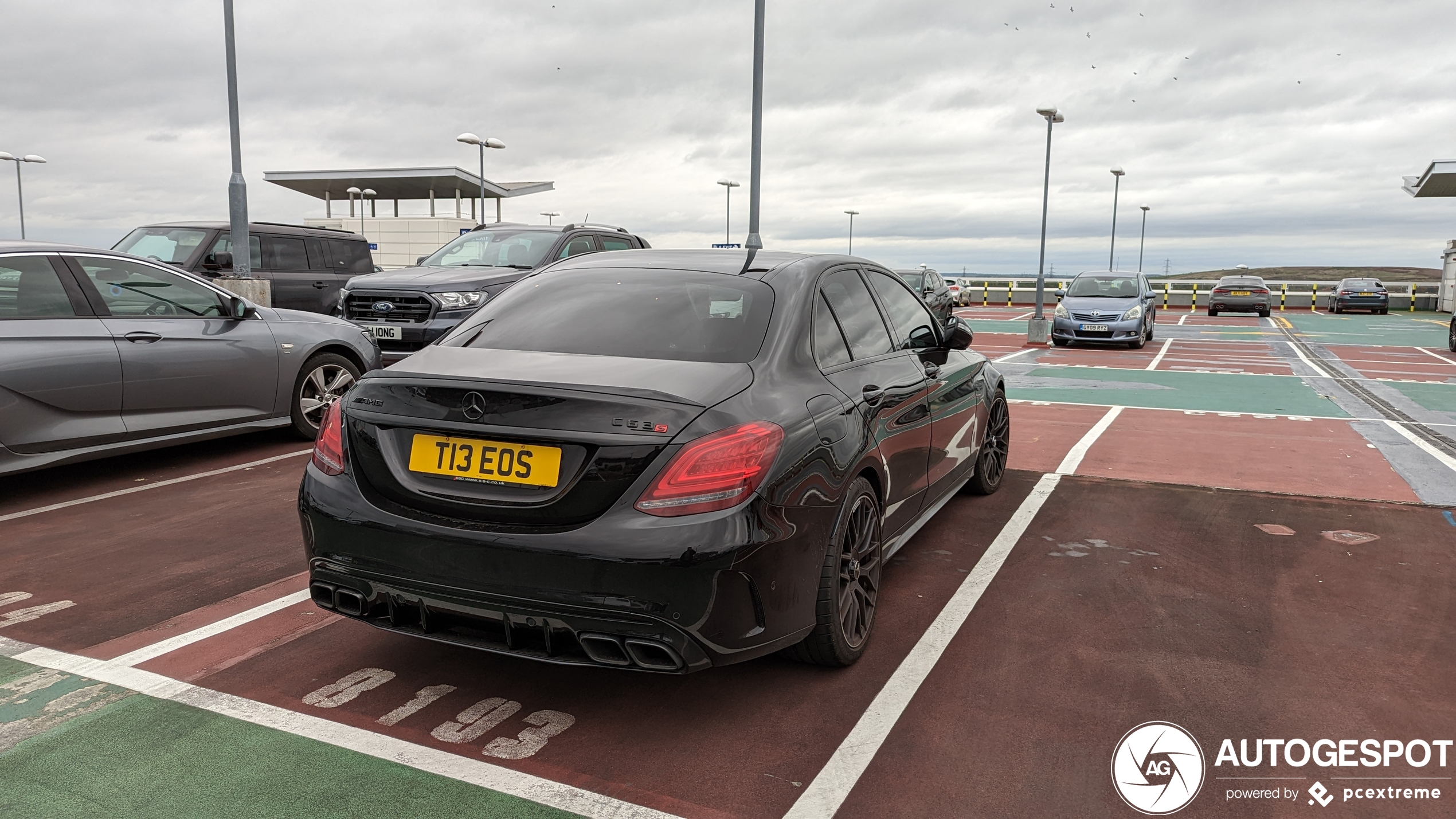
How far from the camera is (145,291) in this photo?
6.79 metres

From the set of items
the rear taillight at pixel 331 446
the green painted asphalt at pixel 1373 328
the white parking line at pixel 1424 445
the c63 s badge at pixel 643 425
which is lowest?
the white parking line at pixel 1424 445

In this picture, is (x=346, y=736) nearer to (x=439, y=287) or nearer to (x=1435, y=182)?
(x=439, y=287)

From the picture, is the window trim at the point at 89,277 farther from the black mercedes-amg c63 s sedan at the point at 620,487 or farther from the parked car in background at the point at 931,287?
the parked car in background at the point at 931,287

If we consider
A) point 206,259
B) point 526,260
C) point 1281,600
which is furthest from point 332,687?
point 206,259

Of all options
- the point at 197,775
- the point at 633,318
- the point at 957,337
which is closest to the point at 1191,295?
the point at 957,337

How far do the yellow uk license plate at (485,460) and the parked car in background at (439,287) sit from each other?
19.9 ft

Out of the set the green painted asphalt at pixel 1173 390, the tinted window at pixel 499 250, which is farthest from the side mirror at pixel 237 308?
the green painted asphalt at pixel 1173 390

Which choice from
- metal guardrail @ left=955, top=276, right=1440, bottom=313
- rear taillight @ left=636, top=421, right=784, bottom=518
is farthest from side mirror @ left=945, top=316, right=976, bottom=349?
metal guardrail @ left=955, top=276, right=1440, bottom=313

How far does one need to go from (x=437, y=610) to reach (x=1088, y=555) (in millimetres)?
3510

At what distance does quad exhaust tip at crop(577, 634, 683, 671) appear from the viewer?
9.53ft

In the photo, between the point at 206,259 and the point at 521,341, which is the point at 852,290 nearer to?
the point at 521,341

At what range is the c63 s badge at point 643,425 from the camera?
2.96m

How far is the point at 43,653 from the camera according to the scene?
12.3ft

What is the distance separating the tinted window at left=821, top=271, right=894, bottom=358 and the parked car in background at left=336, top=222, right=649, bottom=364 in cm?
495
